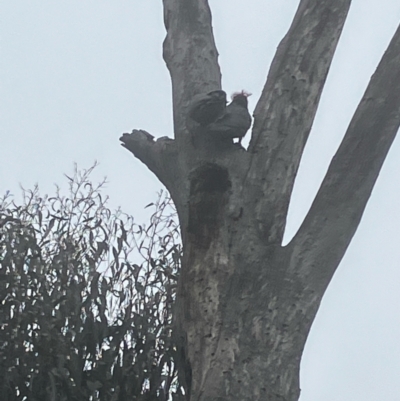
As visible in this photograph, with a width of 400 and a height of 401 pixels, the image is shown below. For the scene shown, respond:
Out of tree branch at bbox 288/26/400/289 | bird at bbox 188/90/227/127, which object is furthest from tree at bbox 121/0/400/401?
bird at bbox 188/90/227/127

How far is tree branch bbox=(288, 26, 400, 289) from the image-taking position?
3807 mm

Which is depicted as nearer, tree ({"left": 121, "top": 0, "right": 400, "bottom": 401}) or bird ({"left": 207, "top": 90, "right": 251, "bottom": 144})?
tree ({"left": 121, "top": 0, "right": 400, "bottom": 401})

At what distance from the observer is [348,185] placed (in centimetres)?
385

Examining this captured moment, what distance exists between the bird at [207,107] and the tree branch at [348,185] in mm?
597

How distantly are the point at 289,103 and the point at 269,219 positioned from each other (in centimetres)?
60

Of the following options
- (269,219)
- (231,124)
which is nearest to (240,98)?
(231,124)

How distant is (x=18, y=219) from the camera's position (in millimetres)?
4801

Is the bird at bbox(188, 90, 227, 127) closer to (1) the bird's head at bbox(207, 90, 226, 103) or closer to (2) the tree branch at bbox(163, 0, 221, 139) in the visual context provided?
(1) the bird's head at bbox(207, 90, 226, 103)

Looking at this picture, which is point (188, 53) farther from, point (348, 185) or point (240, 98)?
point (348, 185)

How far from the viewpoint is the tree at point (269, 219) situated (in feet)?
12.0

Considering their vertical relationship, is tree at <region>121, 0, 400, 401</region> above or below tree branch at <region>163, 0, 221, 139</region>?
below

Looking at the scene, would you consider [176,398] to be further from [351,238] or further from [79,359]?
[351,238]

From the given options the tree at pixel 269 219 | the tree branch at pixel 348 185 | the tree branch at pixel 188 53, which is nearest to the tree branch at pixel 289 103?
the tree at pixel 269 219

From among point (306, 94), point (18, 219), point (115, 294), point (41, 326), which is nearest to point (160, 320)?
point (115, 294)
